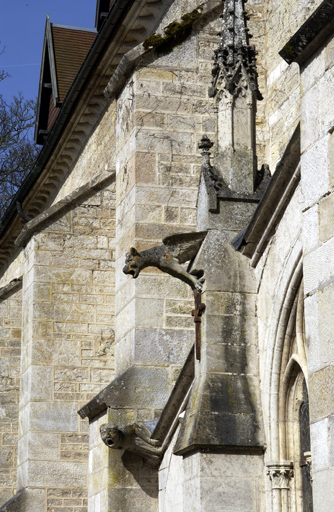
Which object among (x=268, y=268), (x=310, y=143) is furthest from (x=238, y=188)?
(x=310, y=143)

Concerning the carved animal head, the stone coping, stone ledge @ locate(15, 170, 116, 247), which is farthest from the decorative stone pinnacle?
the stone coping

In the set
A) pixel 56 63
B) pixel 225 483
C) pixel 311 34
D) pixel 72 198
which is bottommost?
pixel 225 483

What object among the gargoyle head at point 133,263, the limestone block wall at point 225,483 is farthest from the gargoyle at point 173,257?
the limestone block wall at point 225,483

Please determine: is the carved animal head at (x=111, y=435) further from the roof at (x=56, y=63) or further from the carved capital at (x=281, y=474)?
the roof at (x=56, y=63)

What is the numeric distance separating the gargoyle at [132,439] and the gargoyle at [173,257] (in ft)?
5.89

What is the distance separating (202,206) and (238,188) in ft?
0.96

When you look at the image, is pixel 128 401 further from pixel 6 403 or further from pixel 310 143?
pixel 6 403

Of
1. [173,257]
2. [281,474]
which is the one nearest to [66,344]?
[173,257]

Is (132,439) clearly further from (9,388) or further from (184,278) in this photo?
(9,388)

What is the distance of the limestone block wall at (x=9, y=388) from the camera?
46.3 feet

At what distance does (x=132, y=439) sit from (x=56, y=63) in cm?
1067

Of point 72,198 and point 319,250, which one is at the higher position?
point 72,198

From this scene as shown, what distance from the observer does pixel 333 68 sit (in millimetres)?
4473

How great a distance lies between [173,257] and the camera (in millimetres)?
7090
